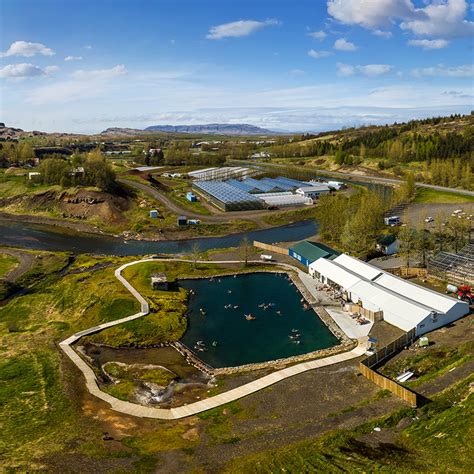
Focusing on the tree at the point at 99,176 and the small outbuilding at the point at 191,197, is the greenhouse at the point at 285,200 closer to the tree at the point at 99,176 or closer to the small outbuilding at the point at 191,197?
the small outbuilding at the point at 191,197

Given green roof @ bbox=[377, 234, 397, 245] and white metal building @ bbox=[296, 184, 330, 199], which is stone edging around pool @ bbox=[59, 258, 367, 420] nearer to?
green roof @ bbox=[377, 234, 397, 245]

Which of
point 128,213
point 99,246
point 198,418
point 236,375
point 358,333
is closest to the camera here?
point 198,418

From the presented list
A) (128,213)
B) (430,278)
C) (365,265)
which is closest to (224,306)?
(365,265)

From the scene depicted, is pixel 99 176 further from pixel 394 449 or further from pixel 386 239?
pixel 394 449

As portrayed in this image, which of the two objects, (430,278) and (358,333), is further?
(430,278)

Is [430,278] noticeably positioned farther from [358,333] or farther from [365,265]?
[358,333]

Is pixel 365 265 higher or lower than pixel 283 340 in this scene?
higher
